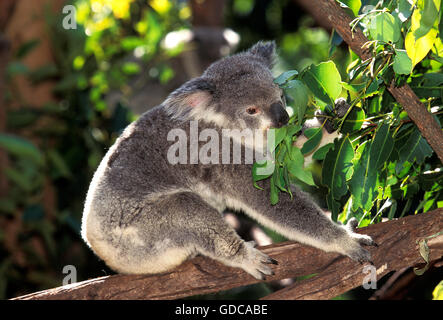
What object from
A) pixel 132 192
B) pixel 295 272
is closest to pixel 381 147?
pixel 295 272

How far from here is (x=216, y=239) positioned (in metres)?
3.05

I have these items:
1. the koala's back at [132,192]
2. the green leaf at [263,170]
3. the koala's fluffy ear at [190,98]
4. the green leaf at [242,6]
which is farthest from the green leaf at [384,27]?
the green leaf at [242,6]

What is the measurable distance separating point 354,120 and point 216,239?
100 cm

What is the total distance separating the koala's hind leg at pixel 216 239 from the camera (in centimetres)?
301

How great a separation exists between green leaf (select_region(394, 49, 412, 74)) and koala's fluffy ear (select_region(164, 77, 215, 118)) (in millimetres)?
1303

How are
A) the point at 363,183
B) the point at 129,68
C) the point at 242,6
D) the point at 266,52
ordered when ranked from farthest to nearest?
the point at 242,6
the point at 129,68
the point at 266,52
the point at 363,183

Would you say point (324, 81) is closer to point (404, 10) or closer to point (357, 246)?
point (404, 10)

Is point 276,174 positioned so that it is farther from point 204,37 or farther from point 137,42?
point 204,37

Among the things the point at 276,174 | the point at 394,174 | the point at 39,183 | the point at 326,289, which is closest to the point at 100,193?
the point at 276,174

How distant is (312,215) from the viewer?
3.07m

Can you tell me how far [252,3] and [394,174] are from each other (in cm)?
657

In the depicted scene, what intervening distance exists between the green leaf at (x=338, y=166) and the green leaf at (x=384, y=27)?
56cm

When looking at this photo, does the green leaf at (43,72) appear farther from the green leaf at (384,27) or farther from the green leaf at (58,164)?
the green leaf at (384,27)

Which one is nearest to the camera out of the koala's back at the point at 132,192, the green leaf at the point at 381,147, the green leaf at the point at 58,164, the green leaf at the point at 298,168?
the green leaf at the point at 381,147
